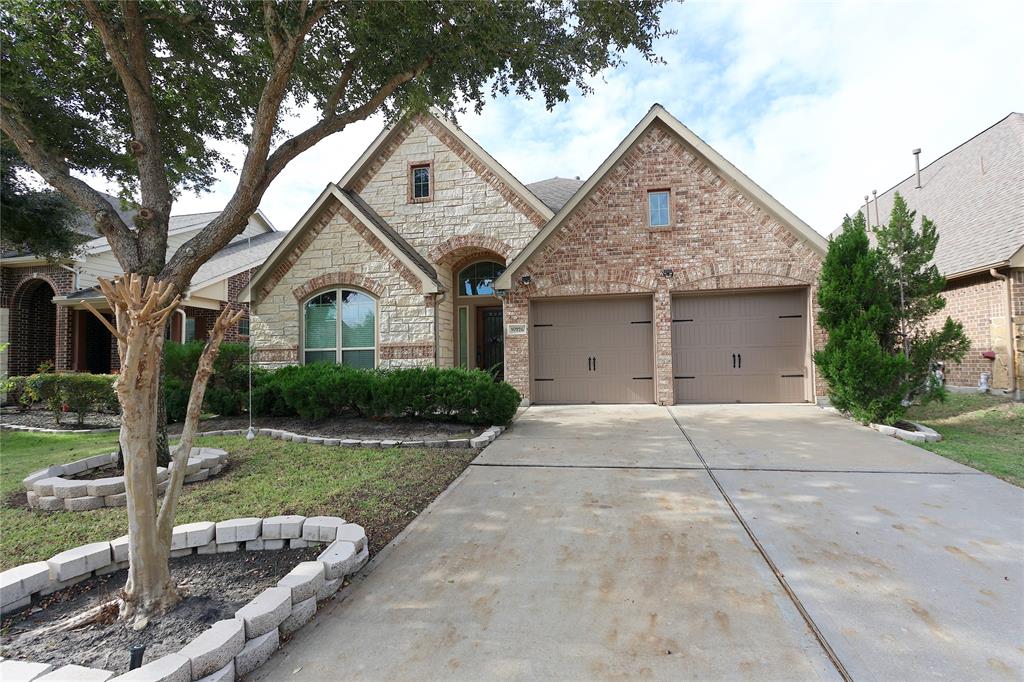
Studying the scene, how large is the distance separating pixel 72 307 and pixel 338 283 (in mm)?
8924

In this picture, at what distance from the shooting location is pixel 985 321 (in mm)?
10758

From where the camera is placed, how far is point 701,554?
3340 mm

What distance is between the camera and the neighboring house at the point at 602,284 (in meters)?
10.4

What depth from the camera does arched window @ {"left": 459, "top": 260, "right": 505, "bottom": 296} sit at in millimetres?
13391

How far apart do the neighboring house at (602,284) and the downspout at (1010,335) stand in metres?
3.95

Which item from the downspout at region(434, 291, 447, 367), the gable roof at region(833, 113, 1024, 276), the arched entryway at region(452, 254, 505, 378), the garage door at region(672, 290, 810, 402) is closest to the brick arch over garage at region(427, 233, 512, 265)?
the arched entryway at region(452, 254, 505, 378)

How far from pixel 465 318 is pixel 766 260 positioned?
7.61m

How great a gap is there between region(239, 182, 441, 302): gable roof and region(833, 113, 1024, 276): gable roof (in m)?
10.8

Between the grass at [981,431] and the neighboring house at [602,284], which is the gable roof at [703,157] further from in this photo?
the grass at [981,431]

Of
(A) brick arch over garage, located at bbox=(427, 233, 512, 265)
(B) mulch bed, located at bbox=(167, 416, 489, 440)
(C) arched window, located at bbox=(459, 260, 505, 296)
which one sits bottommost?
(B) mulch bed, located at bbox=(167, 416, 489, 440)


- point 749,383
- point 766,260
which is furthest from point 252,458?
point 766,260

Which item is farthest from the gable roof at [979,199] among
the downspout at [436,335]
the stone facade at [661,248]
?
the downspout at [436,335]

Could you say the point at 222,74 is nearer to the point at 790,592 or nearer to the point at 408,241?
the point at 408,241

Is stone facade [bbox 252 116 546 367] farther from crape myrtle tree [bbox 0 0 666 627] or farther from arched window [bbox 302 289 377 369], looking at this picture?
crape myrtle tree [bbox 0 0 666 627]
